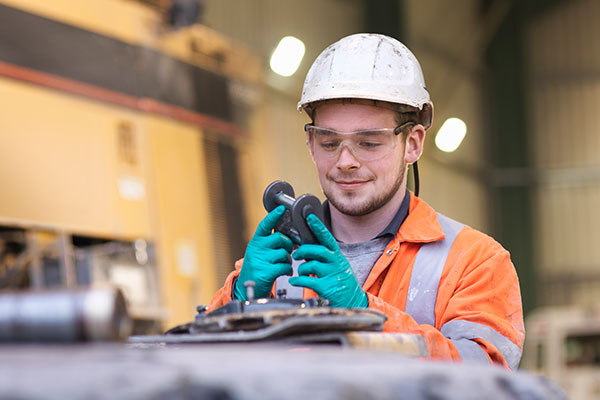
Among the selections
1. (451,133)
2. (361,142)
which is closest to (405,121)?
(361,142)

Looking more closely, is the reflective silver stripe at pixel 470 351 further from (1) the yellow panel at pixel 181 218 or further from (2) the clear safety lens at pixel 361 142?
(1) the yellow panel at pixel 181 218

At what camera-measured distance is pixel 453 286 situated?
6.67 ft

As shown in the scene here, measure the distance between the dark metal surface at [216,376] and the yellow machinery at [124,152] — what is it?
3.93 m

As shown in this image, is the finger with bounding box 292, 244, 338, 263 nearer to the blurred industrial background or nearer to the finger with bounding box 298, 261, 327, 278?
the finger with bounding box 298, 261, 327, 278

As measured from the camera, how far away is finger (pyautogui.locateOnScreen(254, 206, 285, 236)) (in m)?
A: 1.88

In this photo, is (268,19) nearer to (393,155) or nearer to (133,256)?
(133,256)

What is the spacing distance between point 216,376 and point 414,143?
1744mm

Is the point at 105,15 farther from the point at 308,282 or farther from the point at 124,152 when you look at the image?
the point at 308,282

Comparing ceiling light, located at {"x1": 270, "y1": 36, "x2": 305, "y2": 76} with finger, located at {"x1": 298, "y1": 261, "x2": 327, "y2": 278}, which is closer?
finger, located at {"x1": 298, "y1": 261, "x2": 327, "y2": 278}

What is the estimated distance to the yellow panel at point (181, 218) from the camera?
587cm

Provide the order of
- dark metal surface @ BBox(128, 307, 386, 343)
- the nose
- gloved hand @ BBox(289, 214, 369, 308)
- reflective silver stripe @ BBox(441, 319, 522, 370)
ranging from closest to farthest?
dark metal surface @ BBox(128, 307, 386, 343) → gloved hand @ BBox(289, 214, 369, 308) → reflective silver stripe @ BBox(441, 319, 522, 370) → the nose

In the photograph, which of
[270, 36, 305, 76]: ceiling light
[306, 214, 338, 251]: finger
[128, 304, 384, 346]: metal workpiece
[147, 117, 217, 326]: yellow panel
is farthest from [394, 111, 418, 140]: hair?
[270, 36, 305, 76]: ceiling light

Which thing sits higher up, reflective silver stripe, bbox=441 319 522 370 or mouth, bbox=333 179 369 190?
mouth, bbox=333 179 369 190

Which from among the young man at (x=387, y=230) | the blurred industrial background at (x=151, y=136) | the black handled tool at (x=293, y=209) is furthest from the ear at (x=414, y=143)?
the blurred industrial background at (x=151, y=136)
